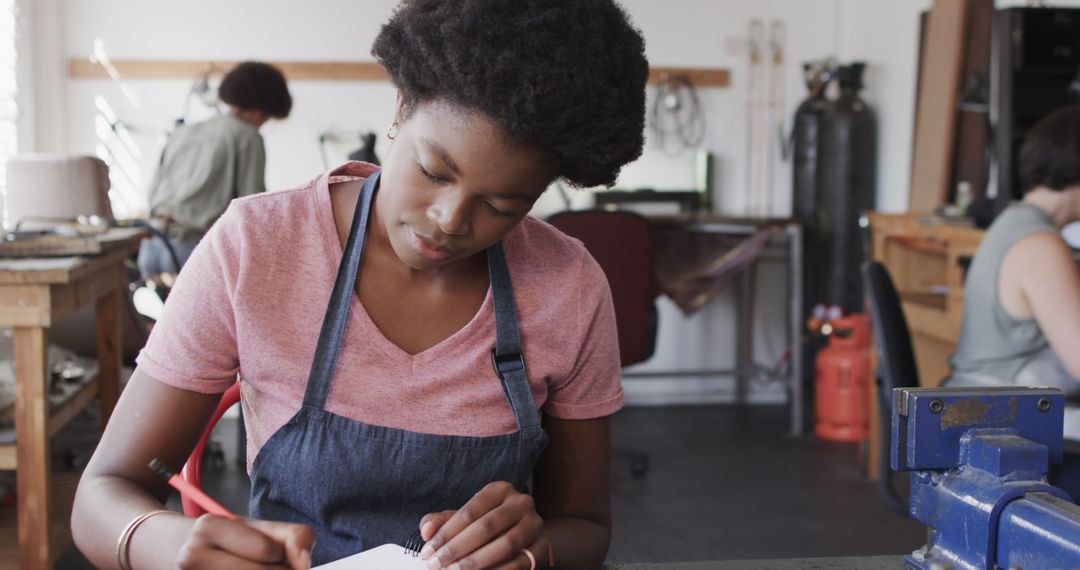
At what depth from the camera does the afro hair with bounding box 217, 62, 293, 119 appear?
423 centimetres

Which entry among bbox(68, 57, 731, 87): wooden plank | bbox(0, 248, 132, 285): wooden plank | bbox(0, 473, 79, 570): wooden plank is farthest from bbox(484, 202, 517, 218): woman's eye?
bbox(68, 57, 731, 87): wooden plank

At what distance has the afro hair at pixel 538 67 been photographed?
1.02m

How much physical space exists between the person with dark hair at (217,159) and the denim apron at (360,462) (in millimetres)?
3117

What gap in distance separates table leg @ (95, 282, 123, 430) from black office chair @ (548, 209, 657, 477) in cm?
146

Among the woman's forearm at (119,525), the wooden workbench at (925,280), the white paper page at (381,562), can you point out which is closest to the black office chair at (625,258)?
the wooden workbench at (925,280)

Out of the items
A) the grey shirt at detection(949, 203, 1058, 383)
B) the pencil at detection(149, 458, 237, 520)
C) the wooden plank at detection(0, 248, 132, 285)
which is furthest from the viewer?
the grey shirt at detection(949, 203, 1058, 383)

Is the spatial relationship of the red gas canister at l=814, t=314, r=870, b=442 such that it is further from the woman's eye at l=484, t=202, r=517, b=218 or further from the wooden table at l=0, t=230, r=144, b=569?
the woman's eye at l=484, t=202, r=517, b=218

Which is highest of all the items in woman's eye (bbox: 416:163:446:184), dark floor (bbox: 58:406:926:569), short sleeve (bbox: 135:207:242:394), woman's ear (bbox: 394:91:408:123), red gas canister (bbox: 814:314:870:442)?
woman's ear (bbox: 394:91:408:123)

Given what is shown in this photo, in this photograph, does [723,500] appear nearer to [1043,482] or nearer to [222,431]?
[222,431]

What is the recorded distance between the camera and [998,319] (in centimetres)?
245

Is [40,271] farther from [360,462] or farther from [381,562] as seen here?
[381,562]

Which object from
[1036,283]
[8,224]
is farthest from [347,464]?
[8,224]

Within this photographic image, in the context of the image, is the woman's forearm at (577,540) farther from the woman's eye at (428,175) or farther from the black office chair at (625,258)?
the black office chair at (625,258)

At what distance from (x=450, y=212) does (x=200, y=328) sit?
0.97 feet
